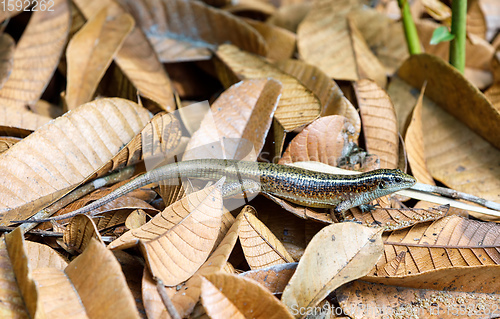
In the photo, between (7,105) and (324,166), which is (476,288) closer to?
(324,166)

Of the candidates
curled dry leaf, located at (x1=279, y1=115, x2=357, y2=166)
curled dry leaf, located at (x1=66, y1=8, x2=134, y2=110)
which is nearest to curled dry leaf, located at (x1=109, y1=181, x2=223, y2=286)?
curled dry leaf, located at (x1=279, y1=115, x2=357, y2=166)

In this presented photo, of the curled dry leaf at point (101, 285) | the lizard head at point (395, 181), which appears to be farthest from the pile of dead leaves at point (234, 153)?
the lizard head at point (395, 181)

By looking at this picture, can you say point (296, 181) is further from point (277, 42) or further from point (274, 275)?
point (277, 42)

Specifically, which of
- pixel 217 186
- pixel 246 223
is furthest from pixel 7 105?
pixel 246 223

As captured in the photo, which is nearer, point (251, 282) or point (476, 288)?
point (251, 282)

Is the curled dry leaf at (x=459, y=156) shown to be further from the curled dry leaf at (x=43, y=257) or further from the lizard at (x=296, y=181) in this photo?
the curled dry leaf at (x=43, y=257)
